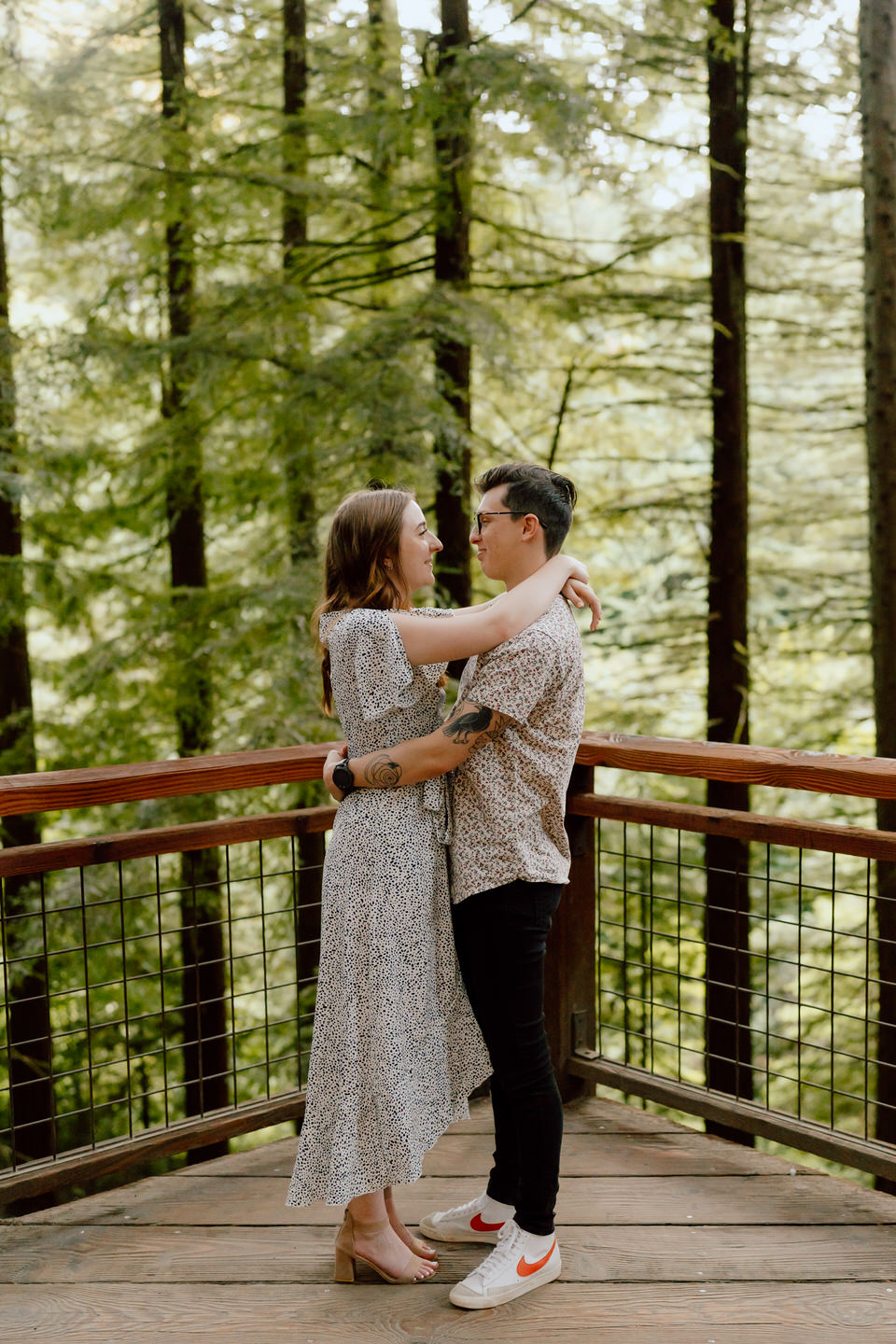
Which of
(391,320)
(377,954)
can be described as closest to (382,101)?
(391,320)

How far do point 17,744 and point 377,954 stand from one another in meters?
6.18

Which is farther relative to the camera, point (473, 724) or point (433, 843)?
point (433, 843)

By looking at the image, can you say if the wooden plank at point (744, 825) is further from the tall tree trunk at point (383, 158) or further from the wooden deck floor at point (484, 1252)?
the tall tree trunk at point (383, 158)

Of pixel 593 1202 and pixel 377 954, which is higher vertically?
pixel 377 954

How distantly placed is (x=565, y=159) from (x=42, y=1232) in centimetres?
553

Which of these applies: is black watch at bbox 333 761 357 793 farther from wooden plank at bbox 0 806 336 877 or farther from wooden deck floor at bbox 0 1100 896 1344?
wooden deck floor at bbox 0 1100 896 1344

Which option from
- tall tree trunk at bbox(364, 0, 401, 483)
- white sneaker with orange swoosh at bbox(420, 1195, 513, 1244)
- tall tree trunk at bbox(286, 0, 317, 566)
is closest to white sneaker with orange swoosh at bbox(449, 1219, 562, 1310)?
white sneaker with orange swoosh at bbox(420, 1195, 513, 1244)

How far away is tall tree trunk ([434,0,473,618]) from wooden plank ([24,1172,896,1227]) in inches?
151

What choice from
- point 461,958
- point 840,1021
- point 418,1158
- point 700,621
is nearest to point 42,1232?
point 418,1158

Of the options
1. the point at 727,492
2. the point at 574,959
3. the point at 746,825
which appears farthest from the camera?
the point at 727,492

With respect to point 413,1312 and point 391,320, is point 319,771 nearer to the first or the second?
point 413,1312

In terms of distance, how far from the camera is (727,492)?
6.88m

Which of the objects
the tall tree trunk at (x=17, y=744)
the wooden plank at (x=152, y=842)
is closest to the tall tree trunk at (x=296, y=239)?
the tall tree trunk at (x=17, y=744)

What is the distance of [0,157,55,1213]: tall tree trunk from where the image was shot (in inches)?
268
